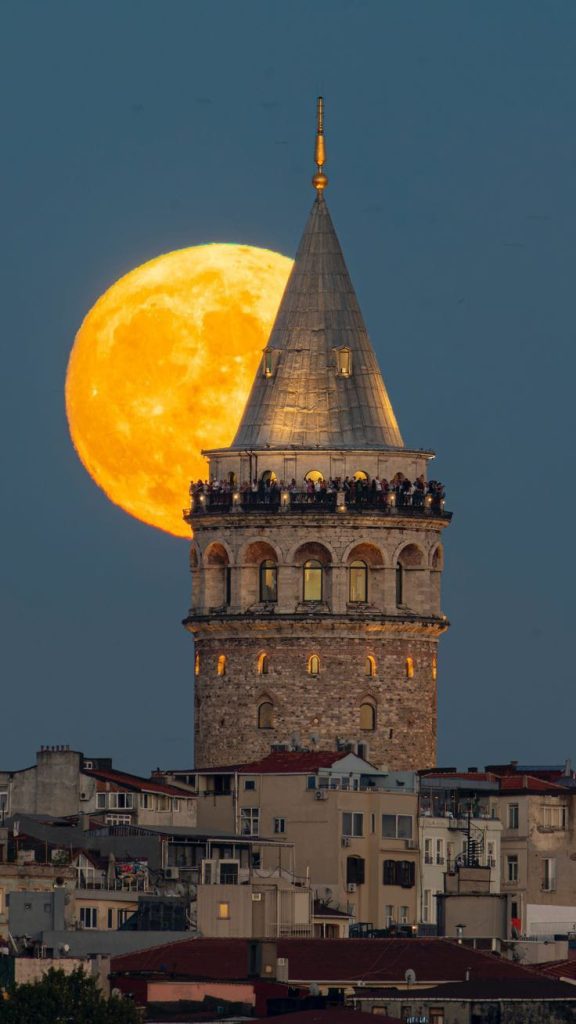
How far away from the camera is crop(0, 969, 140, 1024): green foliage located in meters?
192

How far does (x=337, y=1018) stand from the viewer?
192375 millimetres

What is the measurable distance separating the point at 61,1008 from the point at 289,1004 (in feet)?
26.6

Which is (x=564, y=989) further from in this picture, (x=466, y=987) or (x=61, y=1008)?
(x=61, y=1008)

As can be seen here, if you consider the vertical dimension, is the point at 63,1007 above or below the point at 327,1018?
above

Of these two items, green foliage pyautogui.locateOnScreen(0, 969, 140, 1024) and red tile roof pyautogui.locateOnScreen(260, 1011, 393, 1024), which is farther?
green foliage pyautogui.locateOnScreen(0, 969, 140, 1024)

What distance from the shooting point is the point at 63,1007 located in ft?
634

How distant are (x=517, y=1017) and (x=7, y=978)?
1390cm

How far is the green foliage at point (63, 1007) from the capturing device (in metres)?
192

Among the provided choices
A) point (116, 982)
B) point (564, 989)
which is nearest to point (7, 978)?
point (116, 982)

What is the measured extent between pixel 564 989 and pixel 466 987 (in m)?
2.70

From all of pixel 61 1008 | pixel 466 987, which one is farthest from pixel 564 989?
pixel 61 1008

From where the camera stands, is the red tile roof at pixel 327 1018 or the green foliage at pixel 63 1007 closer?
the red tile roof at pixel 327 1018

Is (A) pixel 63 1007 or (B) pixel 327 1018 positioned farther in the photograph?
(A) pixel 63 1007

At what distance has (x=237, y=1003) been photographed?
199 metres
